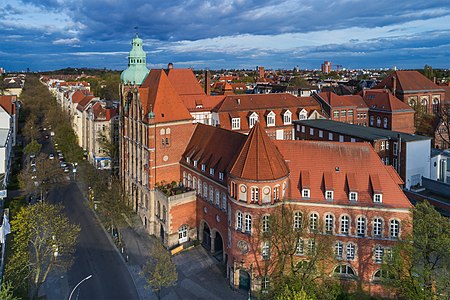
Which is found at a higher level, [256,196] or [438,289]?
[256,196]

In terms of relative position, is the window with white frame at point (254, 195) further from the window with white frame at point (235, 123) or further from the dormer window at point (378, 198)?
the window with white frame at point (235, 123)

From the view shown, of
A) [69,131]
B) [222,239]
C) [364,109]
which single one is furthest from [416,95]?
[69,131]

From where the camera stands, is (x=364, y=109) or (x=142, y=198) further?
(x=364, y=109)

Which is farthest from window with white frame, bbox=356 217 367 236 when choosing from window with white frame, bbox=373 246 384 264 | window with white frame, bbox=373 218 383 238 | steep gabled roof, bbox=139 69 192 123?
steep gabled roof, bbox=139 69 192 123

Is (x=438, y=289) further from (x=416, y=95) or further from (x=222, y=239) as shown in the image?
(x=416, y=95)

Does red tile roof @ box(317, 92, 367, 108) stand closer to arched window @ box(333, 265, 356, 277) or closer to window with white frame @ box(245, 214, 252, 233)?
arched window @ box(333, 265, 356, 277)
